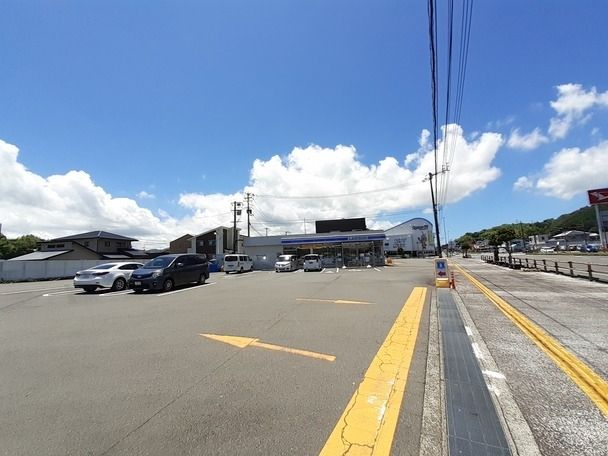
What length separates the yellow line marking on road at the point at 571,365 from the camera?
3637mm

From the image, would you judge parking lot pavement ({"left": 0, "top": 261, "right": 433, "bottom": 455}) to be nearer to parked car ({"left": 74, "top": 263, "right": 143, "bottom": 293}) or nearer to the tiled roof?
parked car ({"left": 74, "top": 263, "right": 143, "bottom": 293})

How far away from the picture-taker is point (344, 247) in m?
41.8

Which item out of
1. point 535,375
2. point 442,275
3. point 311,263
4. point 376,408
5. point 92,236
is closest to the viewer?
point 376,408

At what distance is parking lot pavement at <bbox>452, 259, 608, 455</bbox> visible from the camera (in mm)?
2877

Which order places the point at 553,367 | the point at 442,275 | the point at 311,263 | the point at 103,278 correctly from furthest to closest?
the point at 311,263, the point at 103,278, the point at 442,275, the point at 553,367

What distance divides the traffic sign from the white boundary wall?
81251mm

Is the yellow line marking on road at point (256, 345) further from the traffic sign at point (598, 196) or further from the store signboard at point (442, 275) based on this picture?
the traffic sign at point (598, 196)

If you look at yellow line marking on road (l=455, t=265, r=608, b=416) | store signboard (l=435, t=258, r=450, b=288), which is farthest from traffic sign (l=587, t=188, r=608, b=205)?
yellow line marking on road (l=455, t=265, r=608, b=416)

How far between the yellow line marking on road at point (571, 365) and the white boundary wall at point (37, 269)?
32.7 meters

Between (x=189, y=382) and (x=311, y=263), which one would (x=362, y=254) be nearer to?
(x=311, y=263)

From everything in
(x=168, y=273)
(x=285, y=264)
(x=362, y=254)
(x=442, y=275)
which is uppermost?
(x=362, y=254)

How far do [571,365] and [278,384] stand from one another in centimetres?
421

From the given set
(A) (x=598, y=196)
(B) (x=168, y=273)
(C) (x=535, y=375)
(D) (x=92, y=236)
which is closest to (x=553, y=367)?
(C) (x=535, y=375)

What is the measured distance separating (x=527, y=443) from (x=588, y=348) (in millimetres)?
3836
